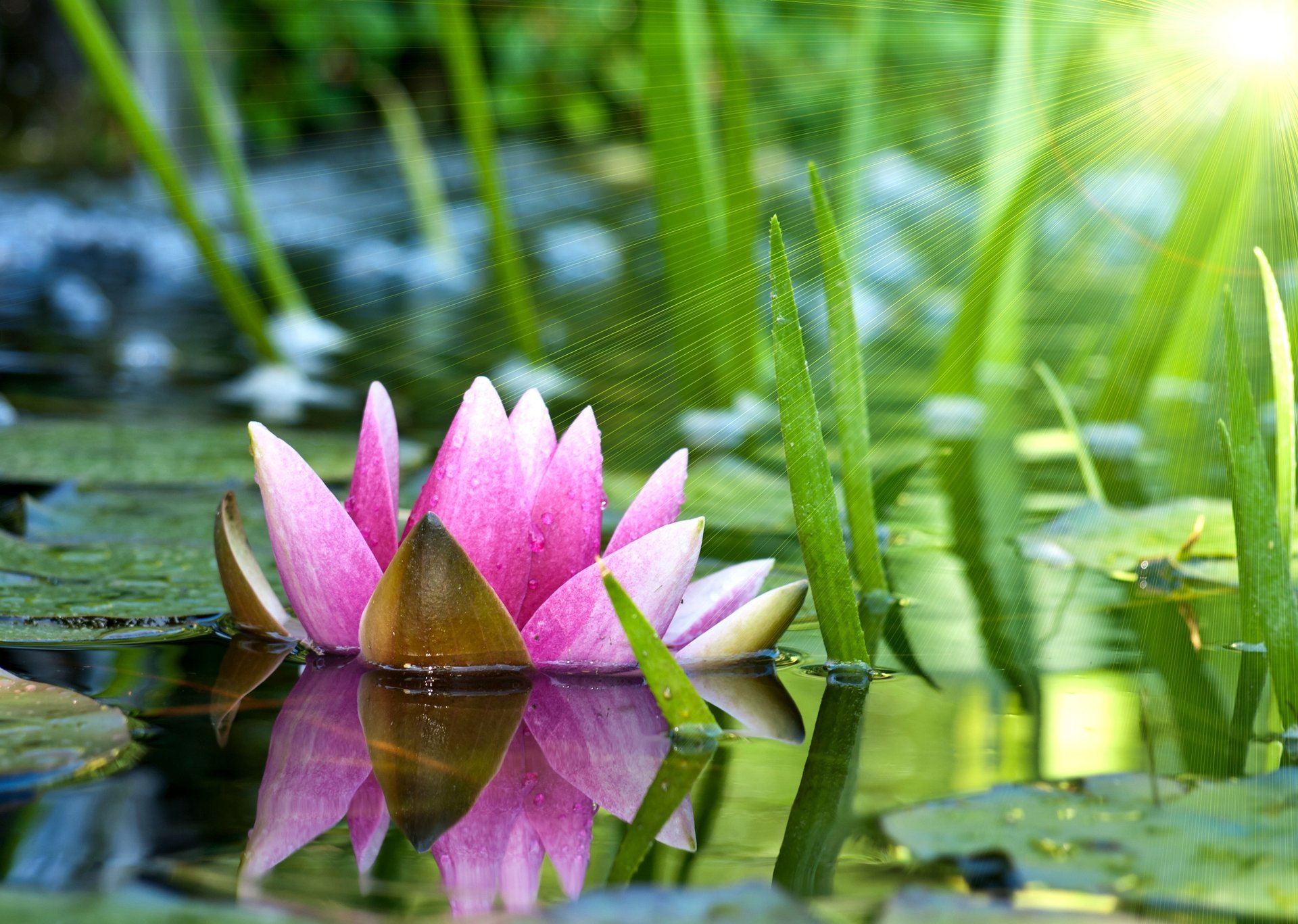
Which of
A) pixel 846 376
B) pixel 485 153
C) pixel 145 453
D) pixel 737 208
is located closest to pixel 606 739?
pixel 846 376

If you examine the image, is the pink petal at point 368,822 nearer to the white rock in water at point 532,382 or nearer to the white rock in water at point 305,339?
the white rock in water at point 532,382

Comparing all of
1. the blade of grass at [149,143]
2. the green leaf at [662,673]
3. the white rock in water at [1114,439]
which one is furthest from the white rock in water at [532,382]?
the green leaf at [662,673]

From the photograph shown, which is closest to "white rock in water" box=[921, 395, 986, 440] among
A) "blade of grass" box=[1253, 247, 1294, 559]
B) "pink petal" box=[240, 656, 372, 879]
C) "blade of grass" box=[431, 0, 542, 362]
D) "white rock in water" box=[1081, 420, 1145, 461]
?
"white rock in water" box=[1081, 420, 1145, 461]

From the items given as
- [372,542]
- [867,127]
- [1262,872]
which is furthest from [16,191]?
→ [1262,872]

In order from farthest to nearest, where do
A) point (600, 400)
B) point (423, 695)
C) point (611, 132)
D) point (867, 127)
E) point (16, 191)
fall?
point (611, 132) → point (16, 191) → point (600, 400) → point (867, 127) → point (423, 695)

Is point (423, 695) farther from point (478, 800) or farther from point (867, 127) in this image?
point (867, 127)

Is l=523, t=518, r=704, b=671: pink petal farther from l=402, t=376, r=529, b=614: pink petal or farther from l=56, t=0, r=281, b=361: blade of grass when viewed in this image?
l=56, t=0, r=281, b=361: blade of grass

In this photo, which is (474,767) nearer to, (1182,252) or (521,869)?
(521,869)
